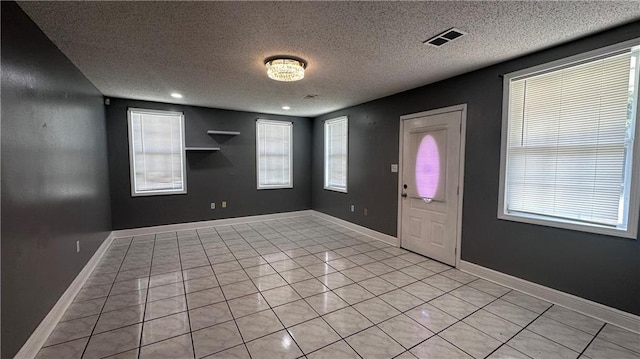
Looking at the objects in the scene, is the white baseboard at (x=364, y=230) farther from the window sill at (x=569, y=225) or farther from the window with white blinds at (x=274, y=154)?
the window sill at (x=569, y=225)

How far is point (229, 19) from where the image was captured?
6.72ft

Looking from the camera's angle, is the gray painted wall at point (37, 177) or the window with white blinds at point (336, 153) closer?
the gray painted wall at point (37, 177)

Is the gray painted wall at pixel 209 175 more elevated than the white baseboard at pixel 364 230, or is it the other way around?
the gray painted wall at pixel 209 175

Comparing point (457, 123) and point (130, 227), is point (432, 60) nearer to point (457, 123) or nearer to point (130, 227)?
point (457, 123)

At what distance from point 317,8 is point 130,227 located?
5007 mm

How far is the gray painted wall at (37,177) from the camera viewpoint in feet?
5.67

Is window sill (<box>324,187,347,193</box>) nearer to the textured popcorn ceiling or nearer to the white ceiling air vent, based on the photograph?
the textured popcorn ceiling

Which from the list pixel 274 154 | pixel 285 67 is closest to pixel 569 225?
pixel 285 67

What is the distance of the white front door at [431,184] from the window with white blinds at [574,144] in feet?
2.05

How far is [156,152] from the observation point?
16.5ft

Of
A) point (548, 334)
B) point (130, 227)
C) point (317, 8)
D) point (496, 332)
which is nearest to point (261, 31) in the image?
point (317, 8)

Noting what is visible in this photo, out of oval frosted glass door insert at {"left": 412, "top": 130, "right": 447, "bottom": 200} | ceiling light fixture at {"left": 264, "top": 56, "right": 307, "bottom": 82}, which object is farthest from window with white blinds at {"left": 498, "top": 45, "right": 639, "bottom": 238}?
ceiling light fixture at {"left": 264, "top": 56, "right": 307, "bottom": 82}

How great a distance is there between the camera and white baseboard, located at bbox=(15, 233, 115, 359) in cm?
185

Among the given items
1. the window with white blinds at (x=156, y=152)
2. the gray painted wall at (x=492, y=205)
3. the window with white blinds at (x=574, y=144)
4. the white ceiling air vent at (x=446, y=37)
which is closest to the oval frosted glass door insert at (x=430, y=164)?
the gray painted wall at (x=492, y=205)
